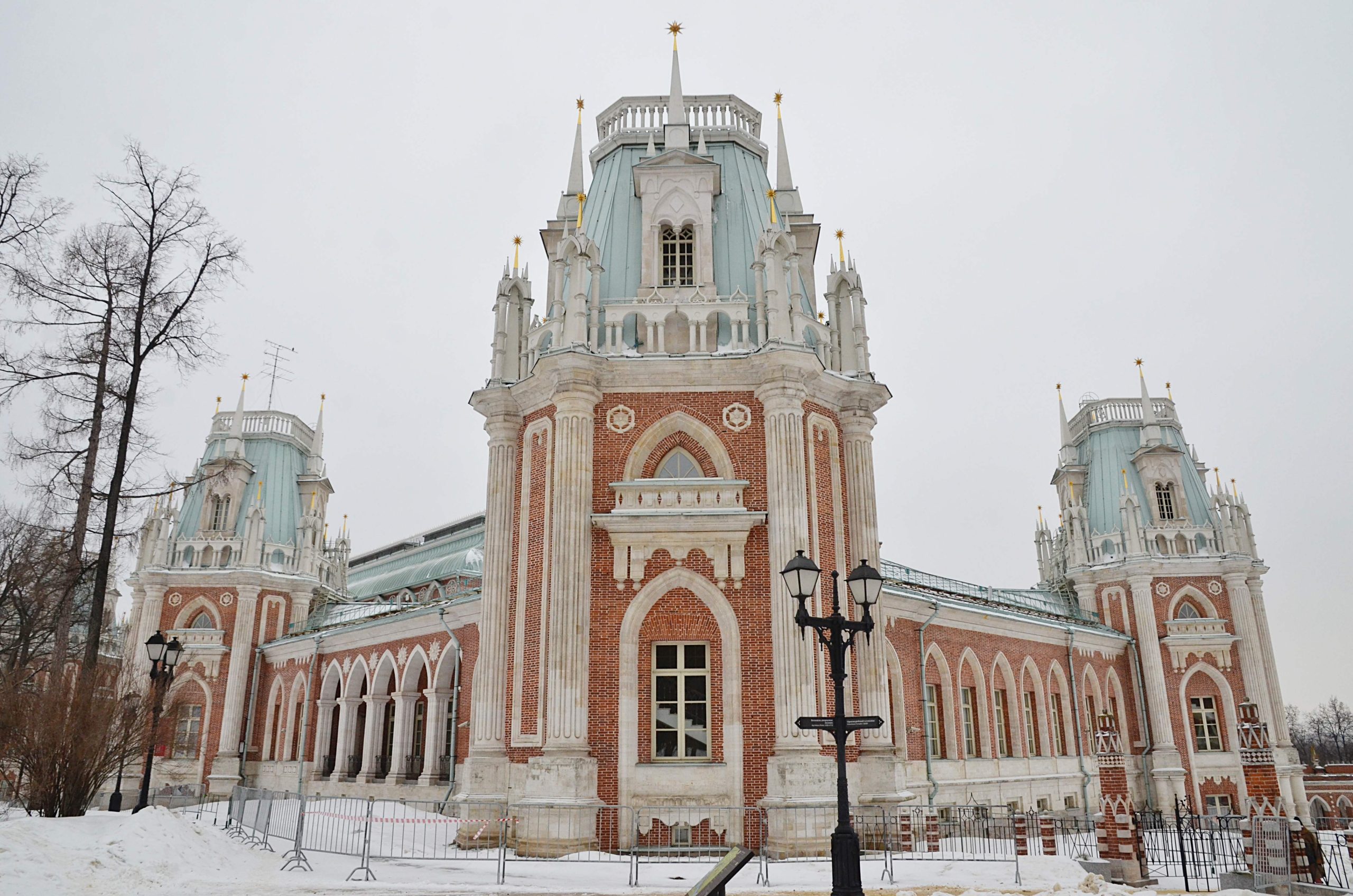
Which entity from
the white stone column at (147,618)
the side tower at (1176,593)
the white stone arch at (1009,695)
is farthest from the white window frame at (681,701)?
the white stone column at (147,618)

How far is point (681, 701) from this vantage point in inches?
783

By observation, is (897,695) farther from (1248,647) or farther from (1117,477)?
(1117,477)

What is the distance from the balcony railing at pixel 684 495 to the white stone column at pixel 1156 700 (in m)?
21.6

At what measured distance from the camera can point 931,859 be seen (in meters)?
17.0

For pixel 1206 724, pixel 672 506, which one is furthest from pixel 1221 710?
pixel 672 506

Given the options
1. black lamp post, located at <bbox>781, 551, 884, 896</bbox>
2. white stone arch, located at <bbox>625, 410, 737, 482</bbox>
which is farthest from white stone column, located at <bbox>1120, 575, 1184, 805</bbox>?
black lamp post, located at <bbox>781, 551, 884, 896</bbox>

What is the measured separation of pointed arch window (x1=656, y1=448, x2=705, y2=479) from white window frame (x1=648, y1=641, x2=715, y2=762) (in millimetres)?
3670

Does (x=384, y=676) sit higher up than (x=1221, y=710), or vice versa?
(x=384, y=676)

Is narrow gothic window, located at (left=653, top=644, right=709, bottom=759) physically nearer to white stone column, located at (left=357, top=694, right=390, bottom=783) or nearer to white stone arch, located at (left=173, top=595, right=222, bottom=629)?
white stone column, located at (left=357, top=694, right=390, bottom=783)

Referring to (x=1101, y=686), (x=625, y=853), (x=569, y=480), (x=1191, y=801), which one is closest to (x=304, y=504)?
(x=569, y=480)

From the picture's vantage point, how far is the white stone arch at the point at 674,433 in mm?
21281

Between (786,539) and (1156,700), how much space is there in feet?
82.5

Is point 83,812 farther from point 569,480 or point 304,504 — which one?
point 304,504

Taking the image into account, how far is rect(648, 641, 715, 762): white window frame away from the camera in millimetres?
19547
